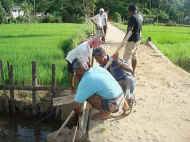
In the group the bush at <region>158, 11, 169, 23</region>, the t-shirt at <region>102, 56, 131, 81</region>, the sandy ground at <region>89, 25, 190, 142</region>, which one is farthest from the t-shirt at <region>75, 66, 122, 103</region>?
the bush at <region>158, 11, 169, 23</region>

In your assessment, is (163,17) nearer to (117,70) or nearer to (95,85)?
(117,70)

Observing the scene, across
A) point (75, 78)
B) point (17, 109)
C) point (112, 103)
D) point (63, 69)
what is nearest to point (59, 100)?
point (75, 78)

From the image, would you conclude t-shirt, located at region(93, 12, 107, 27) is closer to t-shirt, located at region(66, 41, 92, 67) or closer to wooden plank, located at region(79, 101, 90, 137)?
t-shirt, located at region(66, 41, 92, 67)

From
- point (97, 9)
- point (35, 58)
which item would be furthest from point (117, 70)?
point (97, 9)

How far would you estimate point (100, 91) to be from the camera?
6.75m

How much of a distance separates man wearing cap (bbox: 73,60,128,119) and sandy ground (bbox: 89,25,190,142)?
15.8 inches

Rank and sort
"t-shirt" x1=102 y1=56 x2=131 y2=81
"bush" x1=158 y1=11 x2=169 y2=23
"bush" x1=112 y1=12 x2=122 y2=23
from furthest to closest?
1. "bush" x1=158 y1=11 x2=169 y2=23
2. "bush" x1=112 y1=12 x2=122 y2=23
3. "t-shirt" x1=102 y1=56 x2=131 y2=81

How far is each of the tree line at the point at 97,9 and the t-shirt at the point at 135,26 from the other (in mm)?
36442

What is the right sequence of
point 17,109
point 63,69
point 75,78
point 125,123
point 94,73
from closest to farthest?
point 94,73 < point 125,123 < point 75,78 < point 17,109 < point 63,69

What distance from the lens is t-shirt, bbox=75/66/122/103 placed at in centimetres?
644

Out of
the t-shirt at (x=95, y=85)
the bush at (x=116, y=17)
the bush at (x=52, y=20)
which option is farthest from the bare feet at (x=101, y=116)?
the bush at (x=116, y=17)

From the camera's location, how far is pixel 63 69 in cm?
1267

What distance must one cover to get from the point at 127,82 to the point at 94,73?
1.75 metres

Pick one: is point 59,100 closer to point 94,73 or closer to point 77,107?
point 77,107
